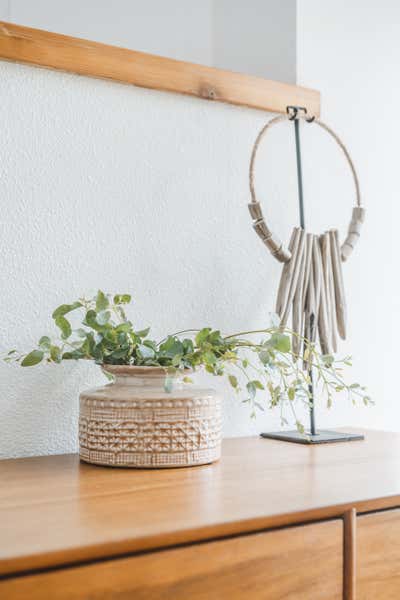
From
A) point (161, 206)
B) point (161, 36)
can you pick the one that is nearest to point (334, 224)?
point (161, 206)

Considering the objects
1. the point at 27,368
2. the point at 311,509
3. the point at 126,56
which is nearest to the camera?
the point at 311,509

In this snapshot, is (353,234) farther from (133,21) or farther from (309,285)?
(133,21)

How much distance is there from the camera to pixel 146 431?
963 millimetres

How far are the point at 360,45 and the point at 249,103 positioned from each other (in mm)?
351

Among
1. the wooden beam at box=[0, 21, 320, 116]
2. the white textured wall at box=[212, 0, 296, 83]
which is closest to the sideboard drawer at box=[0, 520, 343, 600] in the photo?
the wooden beam at box=[0, 21, 320, 116]

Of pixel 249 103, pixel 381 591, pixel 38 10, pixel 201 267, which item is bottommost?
pixel 381 591

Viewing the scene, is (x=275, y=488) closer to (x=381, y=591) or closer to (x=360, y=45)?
(x=381, y=591)

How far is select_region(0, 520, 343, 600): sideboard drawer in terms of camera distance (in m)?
0.61

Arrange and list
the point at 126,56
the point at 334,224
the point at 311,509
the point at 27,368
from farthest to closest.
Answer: the point at 334,224, the point at 126,56, the point at 27,368, the point at 311,509

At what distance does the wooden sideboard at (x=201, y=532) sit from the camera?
0.62 m

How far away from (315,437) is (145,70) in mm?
659

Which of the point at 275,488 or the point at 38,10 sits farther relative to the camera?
the point at 38,10

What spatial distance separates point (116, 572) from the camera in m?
0.64

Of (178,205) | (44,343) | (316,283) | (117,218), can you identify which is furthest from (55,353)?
(316,283)
